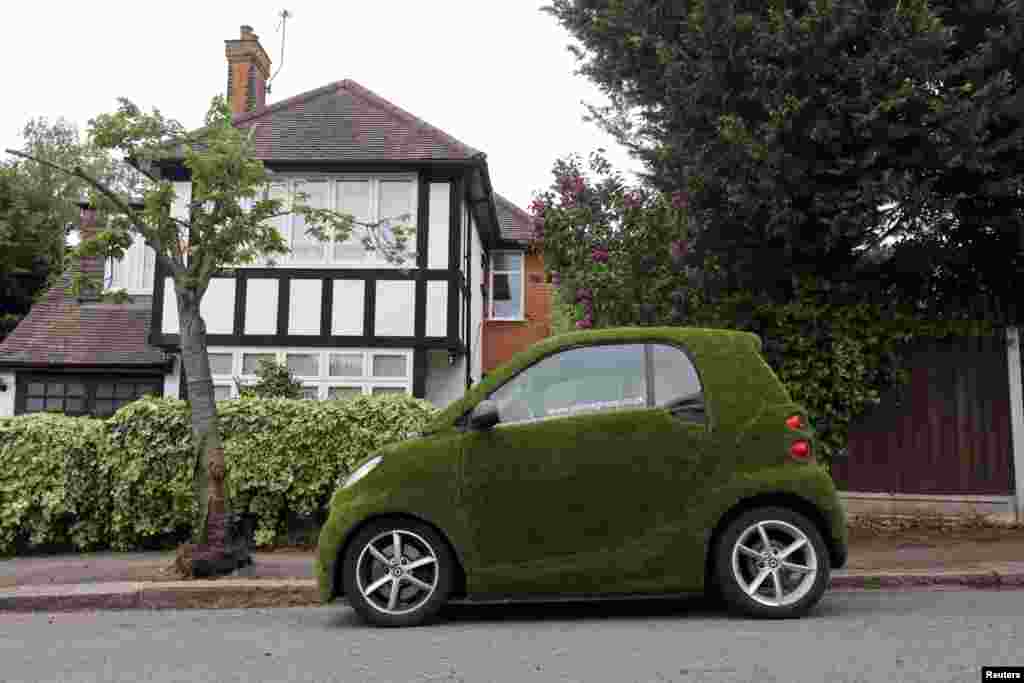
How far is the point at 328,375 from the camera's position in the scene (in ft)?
56.1

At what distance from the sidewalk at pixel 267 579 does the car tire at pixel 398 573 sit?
165 cm

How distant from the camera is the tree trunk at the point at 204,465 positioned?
816 centimetres

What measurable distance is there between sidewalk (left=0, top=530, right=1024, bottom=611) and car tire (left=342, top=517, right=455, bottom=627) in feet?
5.41

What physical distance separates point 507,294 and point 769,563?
1875 centimetres

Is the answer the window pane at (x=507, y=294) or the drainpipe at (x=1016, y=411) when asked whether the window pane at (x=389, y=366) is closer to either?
the window pane at (x=507, y=294)

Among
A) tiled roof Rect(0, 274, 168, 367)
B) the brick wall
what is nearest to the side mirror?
tiled roof Rect(0, 274, 168, 367)

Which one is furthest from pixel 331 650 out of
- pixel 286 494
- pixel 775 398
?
pixel 286 494

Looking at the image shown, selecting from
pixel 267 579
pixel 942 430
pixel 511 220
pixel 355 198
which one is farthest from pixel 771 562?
pixel 511 220

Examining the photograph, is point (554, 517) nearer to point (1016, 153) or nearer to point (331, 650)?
point (331, 650)

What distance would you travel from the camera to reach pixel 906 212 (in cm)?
893

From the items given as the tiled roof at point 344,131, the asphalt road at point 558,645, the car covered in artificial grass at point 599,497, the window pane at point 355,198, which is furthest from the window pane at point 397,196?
the car covered in artificial grass at point 599,497

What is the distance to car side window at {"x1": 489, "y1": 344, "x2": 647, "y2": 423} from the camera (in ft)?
19.9

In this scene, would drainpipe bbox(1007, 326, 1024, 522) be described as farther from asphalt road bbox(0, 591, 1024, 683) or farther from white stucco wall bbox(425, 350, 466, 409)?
white stucco wall bbox(425, 350, 466, 409)

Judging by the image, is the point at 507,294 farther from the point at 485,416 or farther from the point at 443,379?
the point at 485,416
